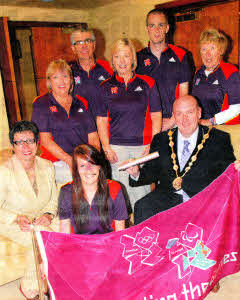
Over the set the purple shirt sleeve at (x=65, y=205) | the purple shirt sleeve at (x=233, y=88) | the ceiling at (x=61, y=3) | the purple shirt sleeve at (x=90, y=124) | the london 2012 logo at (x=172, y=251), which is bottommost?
the london 2012 logo at (x=172, y=251)

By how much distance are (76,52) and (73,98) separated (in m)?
0.33

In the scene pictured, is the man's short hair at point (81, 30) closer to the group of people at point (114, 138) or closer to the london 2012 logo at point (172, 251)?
the group of people at point (114, 138)

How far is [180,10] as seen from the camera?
→ 2248mm

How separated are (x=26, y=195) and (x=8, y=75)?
0.52 m

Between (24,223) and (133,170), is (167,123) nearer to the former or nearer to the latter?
(133,170)

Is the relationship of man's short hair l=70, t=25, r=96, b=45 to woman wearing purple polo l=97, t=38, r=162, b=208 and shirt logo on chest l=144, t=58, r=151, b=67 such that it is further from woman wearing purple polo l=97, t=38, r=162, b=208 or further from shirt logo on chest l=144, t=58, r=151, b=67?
shirt logo on chest l=144, t=58, r=151, b=67

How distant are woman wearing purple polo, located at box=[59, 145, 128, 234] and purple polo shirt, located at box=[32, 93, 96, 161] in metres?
0.29

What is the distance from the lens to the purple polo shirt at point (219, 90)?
1.63 metres

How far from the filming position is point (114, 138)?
161 centimetres

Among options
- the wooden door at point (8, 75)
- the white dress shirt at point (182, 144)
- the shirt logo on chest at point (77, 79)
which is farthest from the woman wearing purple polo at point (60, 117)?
the white dress shirt at point (182, 144)

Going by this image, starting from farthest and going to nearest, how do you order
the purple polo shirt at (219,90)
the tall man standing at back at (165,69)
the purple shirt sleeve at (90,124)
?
the tall man standing at back at (165,69)
the purple polo shirt at (219,90)
the purple shirt sleeve at (90,124)

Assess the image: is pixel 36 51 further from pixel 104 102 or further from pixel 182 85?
pixel 182 85

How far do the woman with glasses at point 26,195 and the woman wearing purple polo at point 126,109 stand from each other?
1.32 feet

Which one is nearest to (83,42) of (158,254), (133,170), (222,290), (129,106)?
(129,106)
